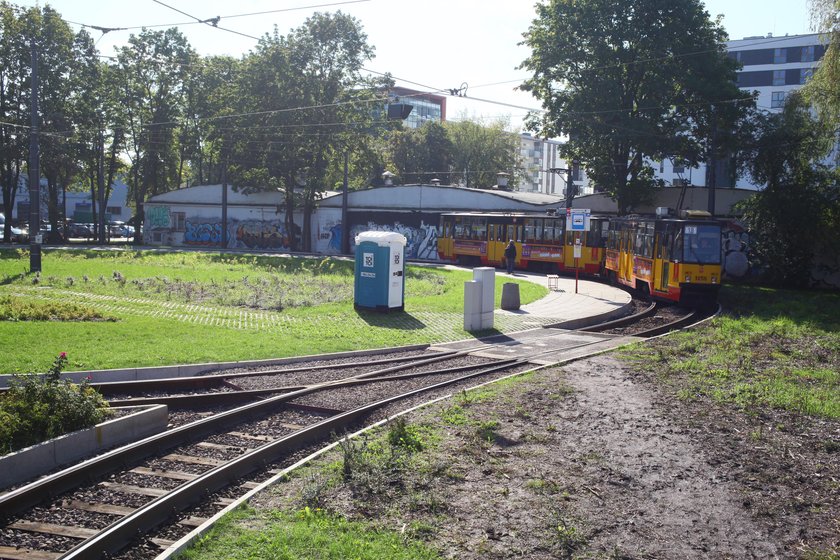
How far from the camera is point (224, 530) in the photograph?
6.45 meters

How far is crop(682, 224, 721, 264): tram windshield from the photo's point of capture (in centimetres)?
2442

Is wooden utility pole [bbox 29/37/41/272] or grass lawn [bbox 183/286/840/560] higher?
wooden utility pole [bbox 29/37/41/272]

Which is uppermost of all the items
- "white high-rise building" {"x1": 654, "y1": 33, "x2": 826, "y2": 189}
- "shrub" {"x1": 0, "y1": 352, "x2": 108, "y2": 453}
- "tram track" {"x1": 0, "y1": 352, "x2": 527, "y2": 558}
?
"white high-rise building" {"x1": 654, "y1": 33, "x2": 826, "y2": 189}

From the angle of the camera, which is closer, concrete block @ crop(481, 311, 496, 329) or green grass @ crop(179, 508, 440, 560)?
green grass @ crop(179, 508, 440, 560)

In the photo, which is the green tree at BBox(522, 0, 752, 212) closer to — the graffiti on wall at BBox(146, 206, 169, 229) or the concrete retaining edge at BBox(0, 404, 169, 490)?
the concrete retaining edge at BBox(0, 404, 169, 490)

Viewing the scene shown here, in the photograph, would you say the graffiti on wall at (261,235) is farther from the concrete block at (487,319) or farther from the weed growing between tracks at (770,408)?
the weed growing between tracks at (770,408)

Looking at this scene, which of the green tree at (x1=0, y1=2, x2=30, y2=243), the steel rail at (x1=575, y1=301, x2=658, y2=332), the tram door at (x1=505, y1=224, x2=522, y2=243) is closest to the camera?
the steel rail at (x1=575, y1=301, x2=658, y2=332)

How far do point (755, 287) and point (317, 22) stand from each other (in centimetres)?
3510

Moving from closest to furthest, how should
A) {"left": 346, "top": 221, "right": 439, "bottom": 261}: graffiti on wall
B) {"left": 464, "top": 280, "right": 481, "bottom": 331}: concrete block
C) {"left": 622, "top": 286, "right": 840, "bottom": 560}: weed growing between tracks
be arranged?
1. {"left": 622, "top": 286, "right": 840, "bottom": 560}: weed growing between tracks
2. {"left": 464, "top": 280, "right": 481, "bottom": 331}: concrete block
3. {"left": 346, "top": 221, "right": 439, "bottom": 261}: graffiti on wall

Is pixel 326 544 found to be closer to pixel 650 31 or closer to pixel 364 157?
pixel 650 31

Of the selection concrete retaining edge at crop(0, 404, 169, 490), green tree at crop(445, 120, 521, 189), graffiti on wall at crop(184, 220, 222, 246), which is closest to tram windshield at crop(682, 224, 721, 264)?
concrete retaining edge at crop(0, 404, 169, 490)

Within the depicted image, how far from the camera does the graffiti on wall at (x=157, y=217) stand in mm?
63156

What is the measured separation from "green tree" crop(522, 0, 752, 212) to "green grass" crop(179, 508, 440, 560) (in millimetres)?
34666

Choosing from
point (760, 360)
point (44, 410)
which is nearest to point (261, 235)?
point (760, 360)
